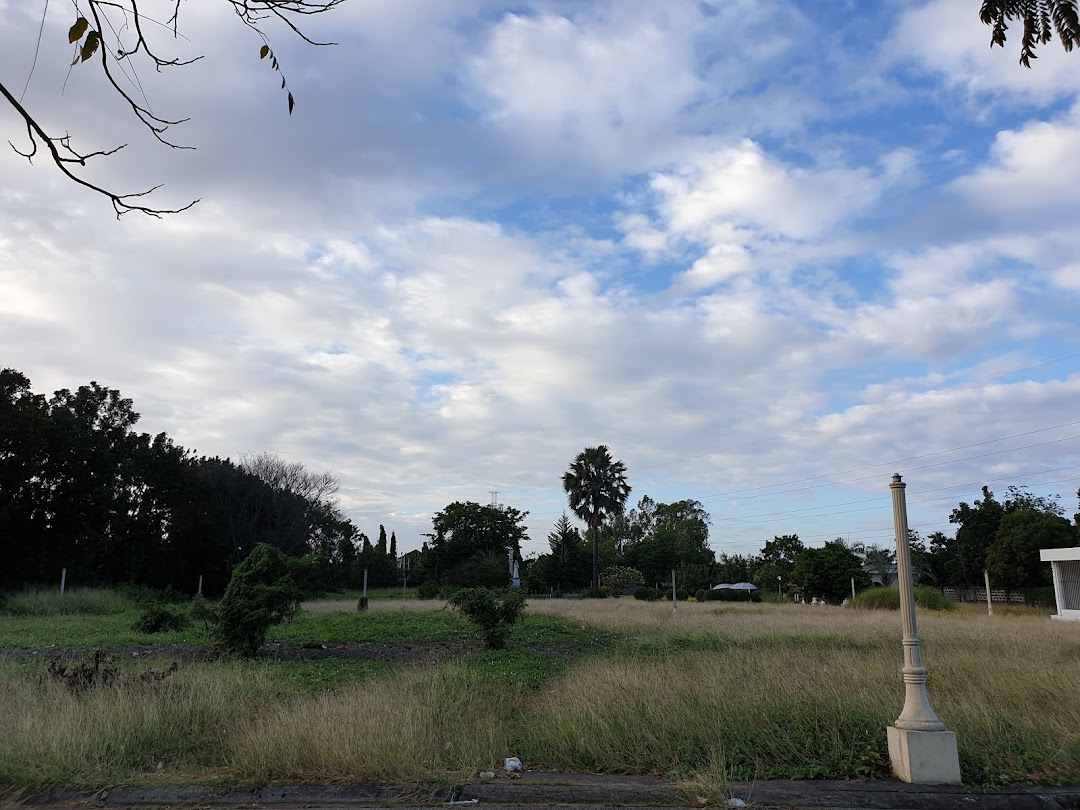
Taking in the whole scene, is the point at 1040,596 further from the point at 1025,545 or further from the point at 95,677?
the point at 95,677

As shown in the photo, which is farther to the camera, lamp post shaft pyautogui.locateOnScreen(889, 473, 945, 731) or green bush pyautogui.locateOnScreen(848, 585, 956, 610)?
green bush pyautogui.locateOnScreen(848, 585, 956, 610)

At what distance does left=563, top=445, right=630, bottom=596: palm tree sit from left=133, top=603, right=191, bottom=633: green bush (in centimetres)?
4162

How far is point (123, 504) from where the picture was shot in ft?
147

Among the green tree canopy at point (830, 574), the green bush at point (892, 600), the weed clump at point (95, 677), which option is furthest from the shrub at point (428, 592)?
the weed clump at point (95, 677)

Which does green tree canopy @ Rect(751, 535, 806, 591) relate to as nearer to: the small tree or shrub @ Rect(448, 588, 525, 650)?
the small tree

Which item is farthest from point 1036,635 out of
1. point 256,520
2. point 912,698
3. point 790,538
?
point 790,538

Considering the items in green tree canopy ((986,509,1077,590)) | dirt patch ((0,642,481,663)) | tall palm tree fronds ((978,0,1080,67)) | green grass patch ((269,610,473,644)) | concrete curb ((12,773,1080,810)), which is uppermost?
tall palm tree fronds ((978,0,1080,67))

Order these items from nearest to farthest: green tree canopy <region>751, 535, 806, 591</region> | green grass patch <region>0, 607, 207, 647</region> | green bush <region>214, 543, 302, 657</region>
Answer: green bush <region>214, 543, 302, 657</region> < green grass patch <region>0, 607, 207, 647</region> < green tree canopy <region>751, 535, 806, 591</region>

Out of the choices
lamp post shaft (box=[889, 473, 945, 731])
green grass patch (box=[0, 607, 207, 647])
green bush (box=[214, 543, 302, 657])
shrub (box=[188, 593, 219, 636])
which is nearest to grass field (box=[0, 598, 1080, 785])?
lamp post shaft (box=[889, 473, 945, 731])

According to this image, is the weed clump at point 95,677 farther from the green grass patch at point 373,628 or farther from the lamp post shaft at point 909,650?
the lamp post shaft at point 909,650

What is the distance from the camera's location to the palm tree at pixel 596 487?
59.7 metres

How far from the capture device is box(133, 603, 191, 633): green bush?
63.1 ft

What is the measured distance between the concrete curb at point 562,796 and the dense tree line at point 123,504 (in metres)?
33.6

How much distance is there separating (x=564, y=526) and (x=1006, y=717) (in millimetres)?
65783
